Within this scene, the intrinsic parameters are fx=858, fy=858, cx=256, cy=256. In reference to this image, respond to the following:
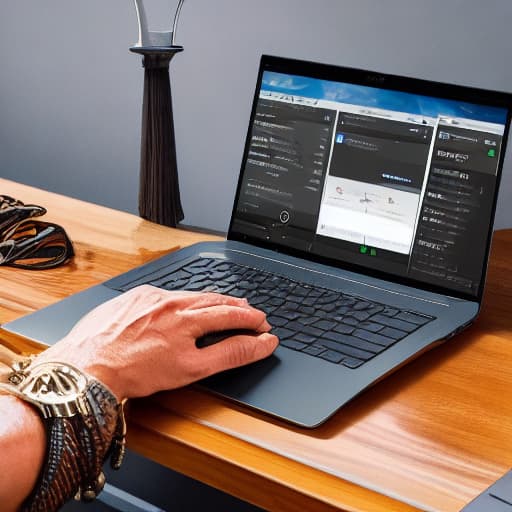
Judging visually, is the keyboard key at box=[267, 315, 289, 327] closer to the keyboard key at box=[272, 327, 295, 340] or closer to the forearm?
the keyboard key at box=[272, 327, 295, 340]

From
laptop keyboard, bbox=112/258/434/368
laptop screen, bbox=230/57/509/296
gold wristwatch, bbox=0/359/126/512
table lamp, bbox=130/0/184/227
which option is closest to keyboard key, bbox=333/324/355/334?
laptop keyboard, bbox=112/258/434/368

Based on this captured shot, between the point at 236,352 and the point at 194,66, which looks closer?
the point at 236,352

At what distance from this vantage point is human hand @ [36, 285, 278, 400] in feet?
2.39

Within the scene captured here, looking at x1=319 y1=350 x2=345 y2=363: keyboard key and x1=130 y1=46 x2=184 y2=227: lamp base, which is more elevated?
x1=130 y1=46 x2=184 y2=227: lamp base

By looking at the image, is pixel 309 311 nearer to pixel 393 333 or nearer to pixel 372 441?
pixel 393 333

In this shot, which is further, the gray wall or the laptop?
the gray wall

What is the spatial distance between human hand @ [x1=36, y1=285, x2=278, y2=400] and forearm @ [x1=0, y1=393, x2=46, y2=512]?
0.06m

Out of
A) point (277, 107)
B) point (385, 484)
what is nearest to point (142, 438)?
point (385, 484)

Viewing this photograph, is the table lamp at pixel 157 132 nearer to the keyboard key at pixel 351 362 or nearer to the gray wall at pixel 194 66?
the gray wall at pixel 194 66

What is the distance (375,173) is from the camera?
1.00 meters

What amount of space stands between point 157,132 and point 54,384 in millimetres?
573

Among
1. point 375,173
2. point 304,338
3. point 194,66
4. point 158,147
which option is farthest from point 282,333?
point 194,66

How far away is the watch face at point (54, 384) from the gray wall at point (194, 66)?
29.8 inches

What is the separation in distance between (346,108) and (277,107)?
9 cm
